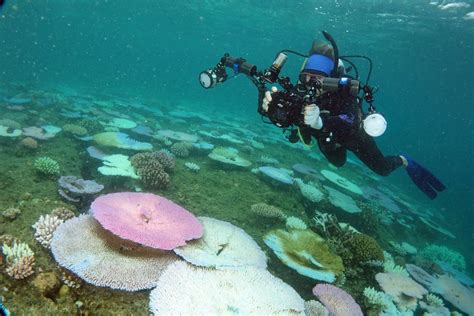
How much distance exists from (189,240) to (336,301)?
241 centimetres

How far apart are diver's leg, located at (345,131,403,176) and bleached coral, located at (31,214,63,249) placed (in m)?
5.68

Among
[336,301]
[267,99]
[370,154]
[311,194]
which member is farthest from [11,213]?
[370,154]

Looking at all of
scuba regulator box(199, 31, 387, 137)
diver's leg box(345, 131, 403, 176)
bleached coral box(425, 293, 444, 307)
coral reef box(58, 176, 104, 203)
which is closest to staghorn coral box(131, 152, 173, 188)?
coral reef box(58, 176, 104, 203)

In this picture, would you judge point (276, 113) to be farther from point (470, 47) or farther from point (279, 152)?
point (470, 47)

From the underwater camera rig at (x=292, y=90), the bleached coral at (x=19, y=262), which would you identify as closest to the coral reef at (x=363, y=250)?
the underwater camera rig at (x=292, y=90)

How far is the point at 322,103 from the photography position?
6.34 meters

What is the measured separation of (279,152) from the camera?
1540 centimetres

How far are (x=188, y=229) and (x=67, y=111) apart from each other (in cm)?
1158

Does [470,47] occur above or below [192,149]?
above

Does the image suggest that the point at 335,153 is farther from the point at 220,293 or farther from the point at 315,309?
the point at 220,293

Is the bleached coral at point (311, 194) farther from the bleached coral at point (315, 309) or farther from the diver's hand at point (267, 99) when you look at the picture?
the bleached coral at point (315, 309)

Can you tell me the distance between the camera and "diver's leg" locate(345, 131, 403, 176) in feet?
23.5

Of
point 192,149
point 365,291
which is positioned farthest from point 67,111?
point 365,291

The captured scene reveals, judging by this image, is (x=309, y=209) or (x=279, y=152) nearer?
(x=309, y=209)
